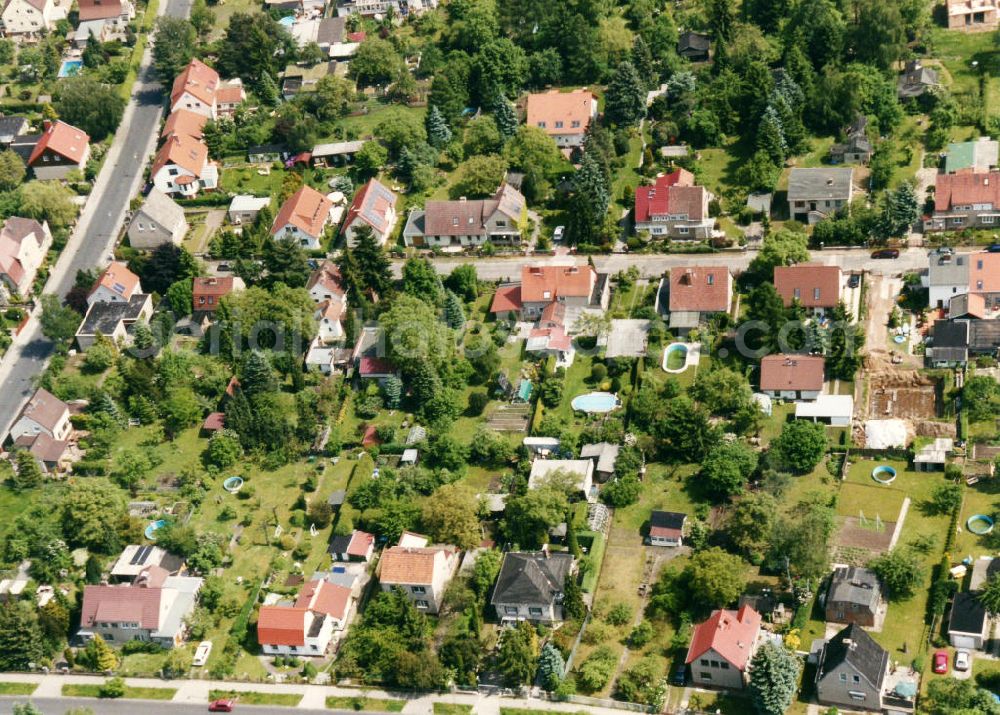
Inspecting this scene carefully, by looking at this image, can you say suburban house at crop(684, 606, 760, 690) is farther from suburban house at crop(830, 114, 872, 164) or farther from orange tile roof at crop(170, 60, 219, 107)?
orange tile roof at crop(170, 60, 219, 107)

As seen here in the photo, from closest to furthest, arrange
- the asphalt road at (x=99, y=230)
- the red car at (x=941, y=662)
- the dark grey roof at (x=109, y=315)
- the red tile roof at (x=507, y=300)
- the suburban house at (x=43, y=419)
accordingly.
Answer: the red car at (x=941, y=662), the suburban house at (x=43, y=419), the red tile roof at (x=507, y=300), the asphalt road at (x=99, y=230), the dark grey roof at (x=109, y=315)

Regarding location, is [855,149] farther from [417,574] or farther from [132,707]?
[132,707]

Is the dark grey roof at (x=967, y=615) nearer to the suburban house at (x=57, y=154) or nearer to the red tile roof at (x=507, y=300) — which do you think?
the red tile roof at (x=507, y=300)

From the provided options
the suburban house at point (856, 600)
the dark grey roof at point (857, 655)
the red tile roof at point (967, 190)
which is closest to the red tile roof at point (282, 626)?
the dark grey roof at point (857, 655)

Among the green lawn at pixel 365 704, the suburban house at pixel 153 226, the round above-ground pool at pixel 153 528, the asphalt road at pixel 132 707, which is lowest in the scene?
the asphalt road at pixel 132 707

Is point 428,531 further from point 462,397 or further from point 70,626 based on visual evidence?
point 70,626

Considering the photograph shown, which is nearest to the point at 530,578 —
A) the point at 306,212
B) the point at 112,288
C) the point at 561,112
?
the point at 306,212
